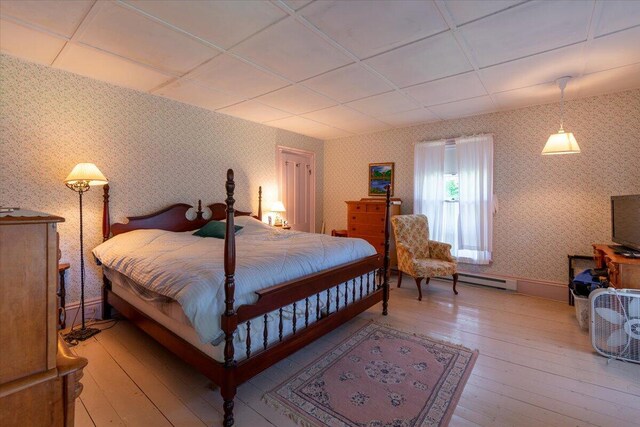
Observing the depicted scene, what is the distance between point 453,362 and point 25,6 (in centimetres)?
381

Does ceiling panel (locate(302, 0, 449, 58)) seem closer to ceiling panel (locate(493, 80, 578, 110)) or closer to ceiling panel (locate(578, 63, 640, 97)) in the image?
ceiling panel (locate(493, 80, 578, 110))

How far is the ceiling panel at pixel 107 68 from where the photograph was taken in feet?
8.13

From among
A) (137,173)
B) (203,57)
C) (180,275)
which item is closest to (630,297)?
(180,275)

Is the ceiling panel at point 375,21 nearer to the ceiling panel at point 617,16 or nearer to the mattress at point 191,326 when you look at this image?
the ceiling panel at point 617,16

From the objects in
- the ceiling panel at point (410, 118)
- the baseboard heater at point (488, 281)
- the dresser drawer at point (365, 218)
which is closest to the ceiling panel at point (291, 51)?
the ceiling panel at point (410, 118)

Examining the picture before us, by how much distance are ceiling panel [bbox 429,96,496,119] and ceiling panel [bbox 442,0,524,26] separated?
1.76m

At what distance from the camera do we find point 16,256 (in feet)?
2.34

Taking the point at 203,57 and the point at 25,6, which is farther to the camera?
the point at 203,57

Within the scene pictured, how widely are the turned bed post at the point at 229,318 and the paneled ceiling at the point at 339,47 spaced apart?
124cm

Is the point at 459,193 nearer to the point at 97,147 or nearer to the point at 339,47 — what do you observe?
the point at 339,47

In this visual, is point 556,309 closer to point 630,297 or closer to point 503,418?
point 630,297

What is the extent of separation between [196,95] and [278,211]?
1977 millimetres

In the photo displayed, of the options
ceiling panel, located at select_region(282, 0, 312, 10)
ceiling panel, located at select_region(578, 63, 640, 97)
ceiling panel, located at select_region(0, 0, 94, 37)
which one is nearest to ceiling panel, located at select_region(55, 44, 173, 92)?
ceiling panel, located at select_region(0, 0, 94, 37)

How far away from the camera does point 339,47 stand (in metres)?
2.35
